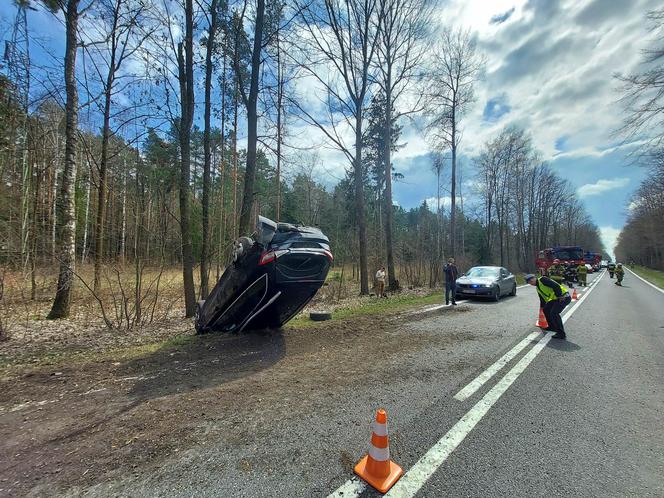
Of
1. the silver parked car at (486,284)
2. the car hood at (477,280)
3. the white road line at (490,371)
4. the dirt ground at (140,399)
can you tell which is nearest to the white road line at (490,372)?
the white road line at (490,371)

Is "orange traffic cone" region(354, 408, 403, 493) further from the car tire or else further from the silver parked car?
the silver parked car

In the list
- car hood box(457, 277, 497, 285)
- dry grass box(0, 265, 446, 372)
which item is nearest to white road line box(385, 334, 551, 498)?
dry grass box(0, 265, 446, 372)

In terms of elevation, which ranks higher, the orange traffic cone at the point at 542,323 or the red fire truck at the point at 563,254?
the red fire truck at the point at 563,254

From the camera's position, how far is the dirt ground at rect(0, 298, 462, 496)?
2436 millimetres

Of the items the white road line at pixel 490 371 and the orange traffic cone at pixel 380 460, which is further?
the white road line at pixel 490 371

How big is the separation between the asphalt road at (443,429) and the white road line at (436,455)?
0.01 metres

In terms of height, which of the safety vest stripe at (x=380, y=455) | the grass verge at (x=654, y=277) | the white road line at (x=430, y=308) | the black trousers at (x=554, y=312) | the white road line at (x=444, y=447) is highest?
the black trousers at (x=554, y=312)

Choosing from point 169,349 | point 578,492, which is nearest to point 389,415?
point 578,492

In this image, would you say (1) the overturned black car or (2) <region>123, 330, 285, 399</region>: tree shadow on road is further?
(1) the overturned black car

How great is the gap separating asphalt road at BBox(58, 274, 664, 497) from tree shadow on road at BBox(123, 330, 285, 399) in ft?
1.10

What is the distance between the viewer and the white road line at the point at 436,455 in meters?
2.13

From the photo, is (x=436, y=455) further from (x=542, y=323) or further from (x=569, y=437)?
(x=542, y=323)

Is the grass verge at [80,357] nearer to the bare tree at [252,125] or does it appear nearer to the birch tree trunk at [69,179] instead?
the birch tree trunk at [69,179]

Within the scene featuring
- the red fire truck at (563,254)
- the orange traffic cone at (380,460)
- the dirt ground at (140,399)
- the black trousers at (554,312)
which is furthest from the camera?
the red fire truck at (563,254)
